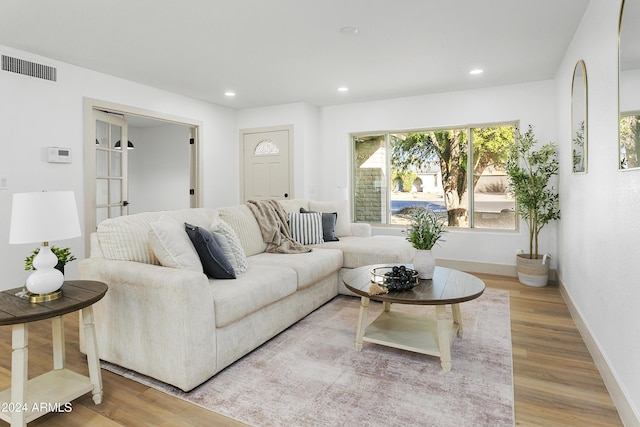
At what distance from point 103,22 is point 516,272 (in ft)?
16.4

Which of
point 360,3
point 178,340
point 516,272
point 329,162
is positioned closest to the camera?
point 178,340

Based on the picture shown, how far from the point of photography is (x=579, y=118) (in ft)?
9.86

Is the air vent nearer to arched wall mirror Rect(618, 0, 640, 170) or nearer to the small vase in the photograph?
the small vase

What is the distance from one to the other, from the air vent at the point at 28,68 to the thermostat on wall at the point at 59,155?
0.69 m

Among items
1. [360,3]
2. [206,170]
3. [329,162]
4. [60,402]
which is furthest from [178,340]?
[329,162]

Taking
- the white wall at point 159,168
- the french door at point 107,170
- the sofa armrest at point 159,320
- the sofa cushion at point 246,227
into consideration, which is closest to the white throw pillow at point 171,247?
the sofa armrest at point 159,320

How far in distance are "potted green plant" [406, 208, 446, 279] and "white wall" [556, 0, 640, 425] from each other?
0.97m

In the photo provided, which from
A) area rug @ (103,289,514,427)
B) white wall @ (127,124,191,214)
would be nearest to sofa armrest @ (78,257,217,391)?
area rug @ (103,289,514,427)

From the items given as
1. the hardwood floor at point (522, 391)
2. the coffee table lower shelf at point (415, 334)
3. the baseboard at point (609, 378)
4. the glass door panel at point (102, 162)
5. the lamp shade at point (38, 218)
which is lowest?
the hardwood floor at point (522, 391)

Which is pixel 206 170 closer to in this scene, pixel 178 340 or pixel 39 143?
pixel 39 143

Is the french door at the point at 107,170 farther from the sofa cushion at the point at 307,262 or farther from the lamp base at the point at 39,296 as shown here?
the lamp base at the point at 39,296

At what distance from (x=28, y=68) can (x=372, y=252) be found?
12.3 ft

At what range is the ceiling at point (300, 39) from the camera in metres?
2.69

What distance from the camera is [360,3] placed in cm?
262
